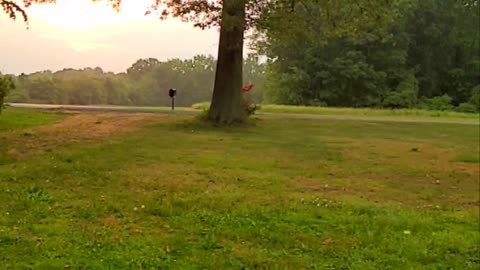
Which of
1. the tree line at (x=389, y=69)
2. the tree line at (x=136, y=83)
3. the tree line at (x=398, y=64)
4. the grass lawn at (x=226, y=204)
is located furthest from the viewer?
the tree line at (x=136, y=83)

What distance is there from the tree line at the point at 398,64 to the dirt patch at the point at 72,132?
27613 mm

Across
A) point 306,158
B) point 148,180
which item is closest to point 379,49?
point 306,158

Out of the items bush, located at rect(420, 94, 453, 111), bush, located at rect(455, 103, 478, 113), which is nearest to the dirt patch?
bush, located at rect(455, 103, 478, 113)

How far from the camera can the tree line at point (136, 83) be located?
4800 cm

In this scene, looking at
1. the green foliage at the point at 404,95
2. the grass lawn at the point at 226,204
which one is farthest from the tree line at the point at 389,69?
the grass lawn at the point at 226,204

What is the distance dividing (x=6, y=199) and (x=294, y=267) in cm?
332

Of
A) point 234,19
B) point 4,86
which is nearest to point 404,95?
point 234,19

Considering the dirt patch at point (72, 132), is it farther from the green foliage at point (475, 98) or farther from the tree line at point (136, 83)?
the green foliage at point (475, 98)

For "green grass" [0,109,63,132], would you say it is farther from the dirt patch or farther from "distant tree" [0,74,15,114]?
"distant tree" [0,74,15,114]

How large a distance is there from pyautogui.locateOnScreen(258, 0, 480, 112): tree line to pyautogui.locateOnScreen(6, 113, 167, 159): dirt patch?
90.6 feet

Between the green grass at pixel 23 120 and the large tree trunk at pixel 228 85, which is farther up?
the large tree trunk at pixel 228 85

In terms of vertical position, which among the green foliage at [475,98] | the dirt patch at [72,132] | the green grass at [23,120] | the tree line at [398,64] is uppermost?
the tree line at [398,64]

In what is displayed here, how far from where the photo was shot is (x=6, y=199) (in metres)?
6.39

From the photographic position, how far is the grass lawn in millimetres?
4965
